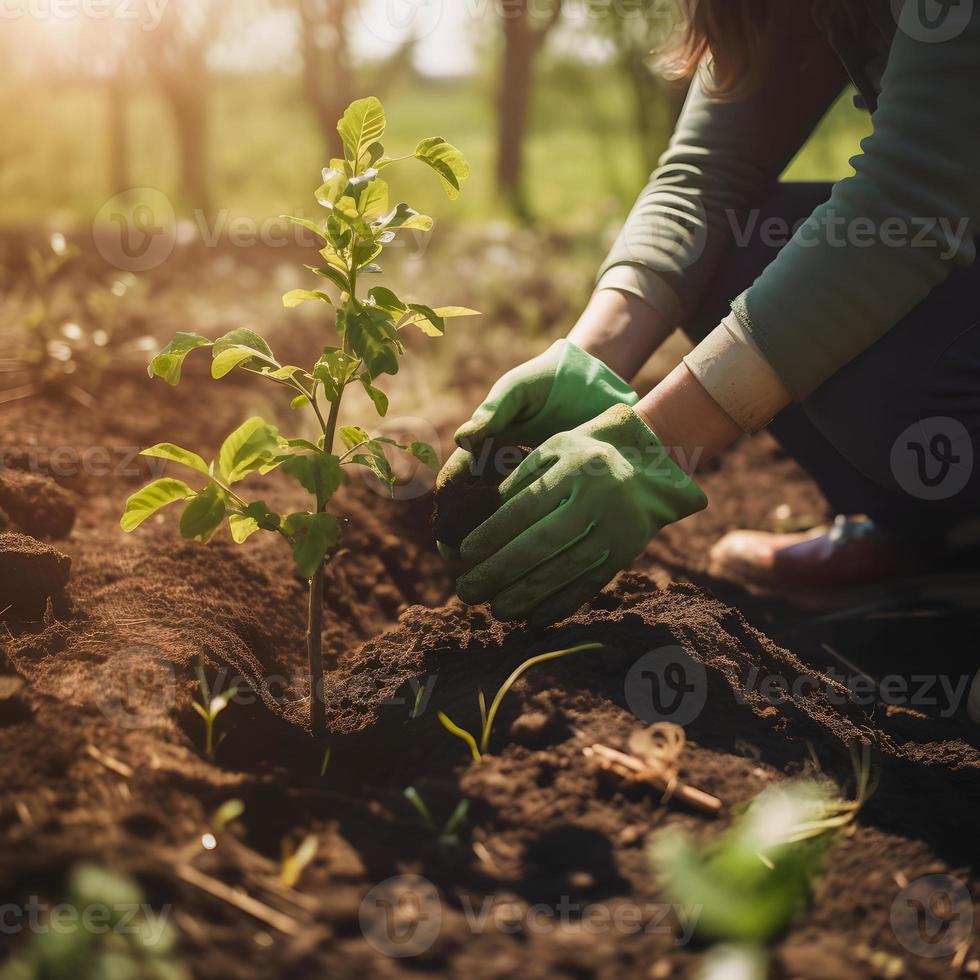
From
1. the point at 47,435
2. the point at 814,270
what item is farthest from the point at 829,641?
the point at 47,435

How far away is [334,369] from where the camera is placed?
1.37m

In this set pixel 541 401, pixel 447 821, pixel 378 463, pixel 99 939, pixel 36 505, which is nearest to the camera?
pixel 99 939

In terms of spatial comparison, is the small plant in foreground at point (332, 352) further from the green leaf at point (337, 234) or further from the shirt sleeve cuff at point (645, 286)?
the shirt sleeve cuff at point (645, 286)

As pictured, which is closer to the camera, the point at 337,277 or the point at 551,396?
the point at 337,277

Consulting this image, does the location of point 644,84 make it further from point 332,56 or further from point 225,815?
point 225,815

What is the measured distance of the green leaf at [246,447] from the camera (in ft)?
4.16

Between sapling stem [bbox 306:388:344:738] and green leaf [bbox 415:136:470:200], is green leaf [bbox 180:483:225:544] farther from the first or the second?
green leaf [bbox 415:136:470:200]

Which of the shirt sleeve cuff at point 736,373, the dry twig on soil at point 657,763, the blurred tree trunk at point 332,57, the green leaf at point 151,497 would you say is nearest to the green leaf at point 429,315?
the green leaf at point 151,497

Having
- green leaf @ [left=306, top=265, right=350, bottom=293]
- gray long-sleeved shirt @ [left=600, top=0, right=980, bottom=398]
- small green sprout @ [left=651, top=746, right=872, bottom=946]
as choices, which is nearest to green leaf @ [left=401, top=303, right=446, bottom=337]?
green leaf @ [left=306, top=265, right=350, bottom=293]

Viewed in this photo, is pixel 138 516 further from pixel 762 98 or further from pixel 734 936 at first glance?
pixel 762 98

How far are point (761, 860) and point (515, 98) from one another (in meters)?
9.00

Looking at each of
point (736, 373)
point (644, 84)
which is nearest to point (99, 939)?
point (736, 373)

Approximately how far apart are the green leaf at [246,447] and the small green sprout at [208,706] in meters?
0.32

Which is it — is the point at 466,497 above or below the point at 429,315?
below
